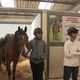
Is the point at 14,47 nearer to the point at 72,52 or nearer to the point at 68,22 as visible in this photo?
the point at 72,52

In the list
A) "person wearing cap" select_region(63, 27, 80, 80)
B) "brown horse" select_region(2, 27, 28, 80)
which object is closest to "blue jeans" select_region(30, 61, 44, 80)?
"brown horse" select_region(2, 27, 28, 80)

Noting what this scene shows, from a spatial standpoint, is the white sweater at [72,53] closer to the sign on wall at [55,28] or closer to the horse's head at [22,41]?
the horse's head at [22,41]

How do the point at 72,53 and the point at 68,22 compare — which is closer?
the point at 72,53

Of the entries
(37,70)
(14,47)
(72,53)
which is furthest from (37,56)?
(72,53)

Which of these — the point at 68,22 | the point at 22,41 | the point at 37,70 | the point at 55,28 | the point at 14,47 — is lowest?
the point at 37,70

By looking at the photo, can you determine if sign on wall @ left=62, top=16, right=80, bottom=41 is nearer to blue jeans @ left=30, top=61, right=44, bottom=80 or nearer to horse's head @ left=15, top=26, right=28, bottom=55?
blue jeans @ left=30, top=61, right=44, bottom=80

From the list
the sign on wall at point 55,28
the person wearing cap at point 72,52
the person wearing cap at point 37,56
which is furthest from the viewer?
the sign on wall at point 55,28

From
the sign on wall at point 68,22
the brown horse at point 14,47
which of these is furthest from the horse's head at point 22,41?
the sign on wall at point 68,22

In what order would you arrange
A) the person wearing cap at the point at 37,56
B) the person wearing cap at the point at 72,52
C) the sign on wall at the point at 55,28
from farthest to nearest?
the sign on wall at the point at 55,28
the person wearing cap at the point at 37,56
the person wearing cap at the point at 72,52

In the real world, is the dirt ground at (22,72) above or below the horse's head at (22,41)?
below

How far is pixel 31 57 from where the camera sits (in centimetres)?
378

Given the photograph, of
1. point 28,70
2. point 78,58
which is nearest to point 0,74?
point 28,70

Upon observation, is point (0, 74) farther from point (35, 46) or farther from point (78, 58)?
point (78, 58)

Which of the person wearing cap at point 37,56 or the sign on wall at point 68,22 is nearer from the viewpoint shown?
the person wearing cap at point 37,56
